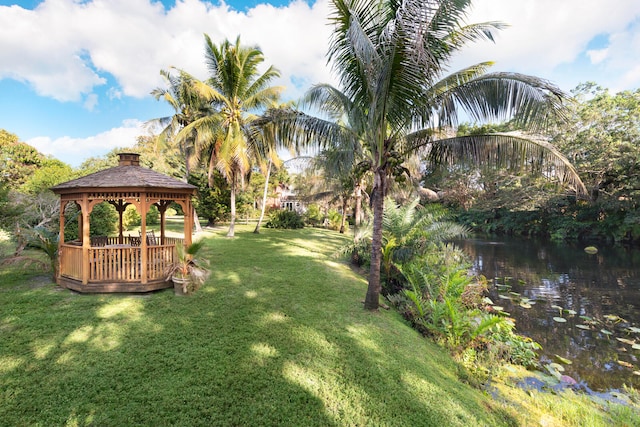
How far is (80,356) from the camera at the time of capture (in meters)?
4.12

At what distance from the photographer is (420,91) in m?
5.47

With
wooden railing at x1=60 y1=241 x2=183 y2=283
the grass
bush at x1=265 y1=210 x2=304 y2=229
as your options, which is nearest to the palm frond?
the grass

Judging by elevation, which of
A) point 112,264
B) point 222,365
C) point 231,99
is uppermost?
point 231,99

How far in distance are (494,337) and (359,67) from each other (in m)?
6.53

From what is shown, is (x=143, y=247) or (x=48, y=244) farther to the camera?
(x=48, y=244)

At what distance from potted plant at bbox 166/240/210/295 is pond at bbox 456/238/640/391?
7.95m

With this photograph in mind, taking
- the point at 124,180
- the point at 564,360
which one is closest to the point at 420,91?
the point at 564,360

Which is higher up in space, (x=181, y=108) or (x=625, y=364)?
(x=181, y=108)

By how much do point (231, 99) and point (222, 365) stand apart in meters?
13.8

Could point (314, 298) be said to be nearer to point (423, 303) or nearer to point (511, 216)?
point (423, 303)

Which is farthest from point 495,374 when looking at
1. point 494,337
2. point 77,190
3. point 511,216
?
point 511,216

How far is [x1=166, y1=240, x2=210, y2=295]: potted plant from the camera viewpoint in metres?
6.77

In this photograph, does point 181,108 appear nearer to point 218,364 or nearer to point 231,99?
point 231,99

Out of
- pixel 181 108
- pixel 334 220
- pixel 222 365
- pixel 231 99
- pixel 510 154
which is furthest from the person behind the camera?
pixel 334 220
